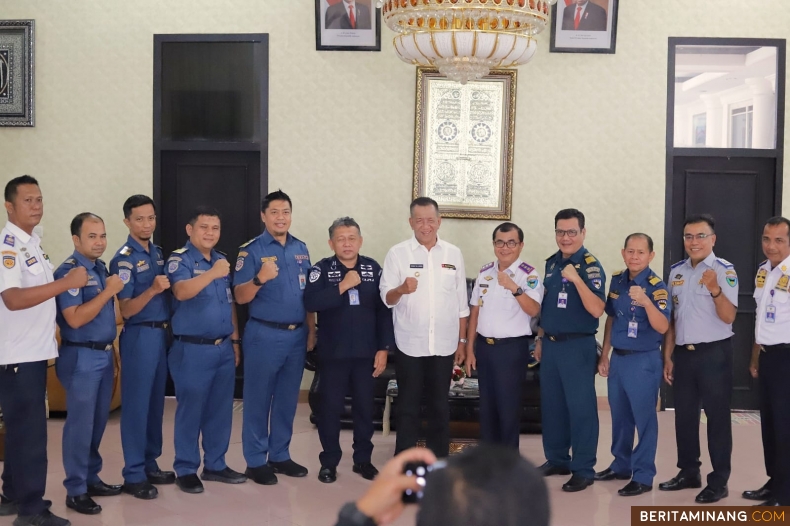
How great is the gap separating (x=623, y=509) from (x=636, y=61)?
3532 millimetres

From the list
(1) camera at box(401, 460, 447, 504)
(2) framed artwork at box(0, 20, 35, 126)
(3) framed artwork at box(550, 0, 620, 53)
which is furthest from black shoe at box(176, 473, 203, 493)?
(3) framed artwork at box(550, 0, 620, 53)

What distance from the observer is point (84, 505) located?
3.92m

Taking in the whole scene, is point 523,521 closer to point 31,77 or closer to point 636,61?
point 636,61

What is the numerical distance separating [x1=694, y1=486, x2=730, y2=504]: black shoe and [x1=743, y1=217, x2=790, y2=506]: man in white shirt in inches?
6.4

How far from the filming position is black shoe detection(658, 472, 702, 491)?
4.39 m

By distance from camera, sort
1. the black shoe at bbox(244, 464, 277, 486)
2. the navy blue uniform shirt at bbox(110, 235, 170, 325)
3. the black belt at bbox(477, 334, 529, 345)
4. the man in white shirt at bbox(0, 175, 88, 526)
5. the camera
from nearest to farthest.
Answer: the camera
the man in white shirt at bbox(0, 175, 88, 526)
the navy blue uniform shirt at bbox(110, 235, 170, 325)
the black shoe at bbox(244, 464, 277, 486)
the black belt at bbox(477, 334, 529, 345)

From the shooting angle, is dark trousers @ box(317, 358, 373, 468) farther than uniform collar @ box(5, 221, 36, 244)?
Yes

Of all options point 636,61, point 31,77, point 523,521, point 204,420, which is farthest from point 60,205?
point 523,521

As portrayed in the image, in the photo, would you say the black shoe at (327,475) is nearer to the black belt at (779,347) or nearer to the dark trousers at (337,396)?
the dark trousers at (337,396)

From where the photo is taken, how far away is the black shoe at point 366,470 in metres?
4.58

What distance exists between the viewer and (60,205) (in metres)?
6.46

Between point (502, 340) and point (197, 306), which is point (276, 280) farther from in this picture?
point (502, 340)

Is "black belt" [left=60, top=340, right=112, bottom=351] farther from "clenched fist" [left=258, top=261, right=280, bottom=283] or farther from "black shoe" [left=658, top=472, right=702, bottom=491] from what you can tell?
"black shoe" [left=658, top=472, right=702, bottom=491]

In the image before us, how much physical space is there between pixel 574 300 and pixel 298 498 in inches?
70.5
